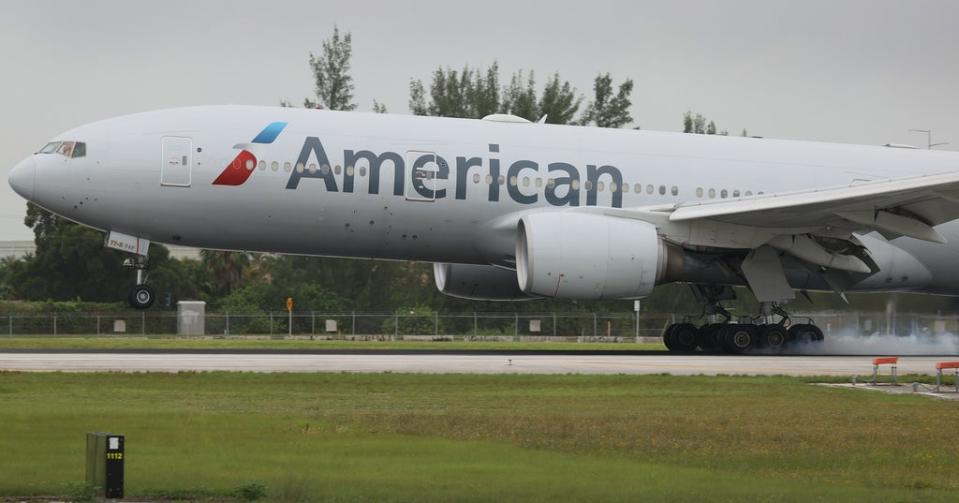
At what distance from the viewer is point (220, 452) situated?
11227 millimetres

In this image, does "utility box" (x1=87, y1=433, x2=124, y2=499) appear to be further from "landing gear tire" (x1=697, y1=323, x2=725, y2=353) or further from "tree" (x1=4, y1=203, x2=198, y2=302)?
"tree" (x1=4, y1=203, x2=198, y2=302)

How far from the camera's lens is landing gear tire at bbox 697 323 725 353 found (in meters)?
28.1

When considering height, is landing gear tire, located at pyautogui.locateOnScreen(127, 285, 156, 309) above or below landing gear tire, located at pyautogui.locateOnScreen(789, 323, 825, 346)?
above

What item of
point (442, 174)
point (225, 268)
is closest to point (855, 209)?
point (442, 174)

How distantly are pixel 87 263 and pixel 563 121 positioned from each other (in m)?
22.0

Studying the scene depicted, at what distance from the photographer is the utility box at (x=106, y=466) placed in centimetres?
898

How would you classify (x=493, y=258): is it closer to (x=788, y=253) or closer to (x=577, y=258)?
(x=577, y=258)

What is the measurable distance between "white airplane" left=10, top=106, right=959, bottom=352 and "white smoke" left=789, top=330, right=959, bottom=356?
3.12ft

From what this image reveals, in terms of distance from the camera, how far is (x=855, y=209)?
25781mm

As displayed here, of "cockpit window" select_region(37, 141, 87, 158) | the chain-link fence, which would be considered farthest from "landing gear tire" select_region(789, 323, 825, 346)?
"cockpit window" select_region(37, 141, 87, 158)

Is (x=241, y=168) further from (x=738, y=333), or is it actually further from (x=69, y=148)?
(x=738, y=333)

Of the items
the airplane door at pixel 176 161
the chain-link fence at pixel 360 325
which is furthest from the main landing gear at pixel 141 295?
the chain-link fence at pixel 360 325

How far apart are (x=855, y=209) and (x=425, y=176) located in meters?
8.14

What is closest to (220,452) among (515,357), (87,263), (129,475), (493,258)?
(129,475)
